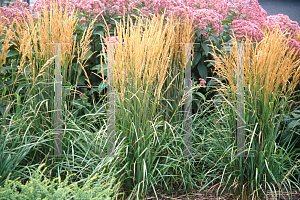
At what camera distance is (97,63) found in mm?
3670

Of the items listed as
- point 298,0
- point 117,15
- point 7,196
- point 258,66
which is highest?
point 298,0

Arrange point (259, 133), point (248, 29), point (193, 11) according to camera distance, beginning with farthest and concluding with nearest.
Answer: point (193, 11) → point (248, 29) → point (259, 133)

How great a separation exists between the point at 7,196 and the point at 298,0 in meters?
12.5

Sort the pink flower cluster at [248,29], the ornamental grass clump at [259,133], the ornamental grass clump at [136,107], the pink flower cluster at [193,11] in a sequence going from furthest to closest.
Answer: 1. the pink flower cluster at [193,11]
2. the pink flower cluster at [248,29]
3. the ornamental grass clump at [259,133]
4. the ornamental grass clump at [136,107]

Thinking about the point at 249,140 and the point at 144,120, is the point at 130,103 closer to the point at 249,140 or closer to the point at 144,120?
the point at 144,120

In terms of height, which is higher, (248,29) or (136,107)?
(248,29)

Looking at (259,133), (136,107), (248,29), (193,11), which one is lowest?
(259,133)

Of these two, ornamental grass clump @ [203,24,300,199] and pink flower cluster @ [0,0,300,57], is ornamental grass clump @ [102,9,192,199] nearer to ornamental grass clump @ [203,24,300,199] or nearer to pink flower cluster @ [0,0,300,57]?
ornamental grass clump @ [203,24,300,199]

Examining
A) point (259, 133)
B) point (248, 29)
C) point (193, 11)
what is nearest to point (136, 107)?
point (259, 133)

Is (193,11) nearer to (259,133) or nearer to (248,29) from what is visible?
(248,29)

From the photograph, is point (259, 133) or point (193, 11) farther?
point (193, 11)

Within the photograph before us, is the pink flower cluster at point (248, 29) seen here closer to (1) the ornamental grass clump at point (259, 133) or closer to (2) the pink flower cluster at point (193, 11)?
(2) the pink flower cluster at point (193, 11)

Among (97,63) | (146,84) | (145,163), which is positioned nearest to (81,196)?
(145,163)

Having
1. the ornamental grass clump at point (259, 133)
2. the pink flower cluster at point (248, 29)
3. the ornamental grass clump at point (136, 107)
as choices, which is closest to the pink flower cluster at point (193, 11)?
the pink flower cluster at point (248, 29)
